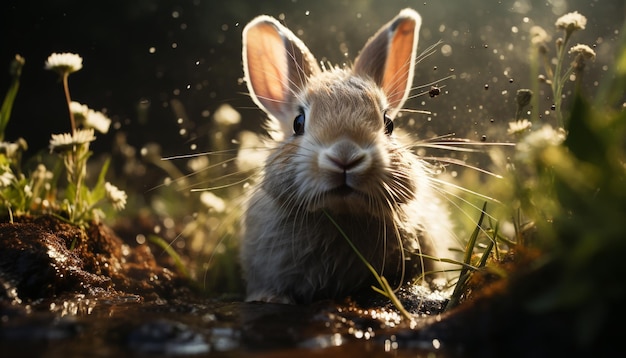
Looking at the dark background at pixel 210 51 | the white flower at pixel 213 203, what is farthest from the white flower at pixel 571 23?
the white flower at pixel 213 203

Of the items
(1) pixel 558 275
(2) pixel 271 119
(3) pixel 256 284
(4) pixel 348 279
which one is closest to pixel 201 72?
(2) pixel 271 119

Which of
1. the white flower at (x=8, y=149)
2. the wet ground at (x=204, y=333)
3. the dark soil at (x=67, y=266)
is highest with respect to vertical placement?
the white flower at (x=8, y=149)

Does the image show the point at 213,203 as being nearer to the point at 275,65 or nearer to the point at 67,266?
the point at 275,65

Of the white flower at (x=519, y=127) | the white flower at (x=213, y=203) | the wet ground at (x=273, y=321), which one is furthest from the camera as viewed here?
the white flower at (x=213, y=203)

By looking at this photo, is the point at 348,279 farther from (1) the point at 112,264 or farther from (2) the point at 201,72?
(2) the point at 201,72

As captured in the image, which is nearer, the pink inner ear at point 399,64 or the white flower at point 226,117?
the pink inner ear at point 399,64

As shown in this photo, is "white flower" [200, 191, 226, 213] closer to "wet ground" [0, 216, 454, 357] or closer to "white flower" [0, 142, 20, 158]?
"wet ground" [0, 216, 454, 357]

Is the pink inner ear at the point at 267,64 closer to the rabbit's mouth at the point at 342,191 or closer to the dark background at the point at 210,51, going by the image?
the dark background at the point at 210,51
